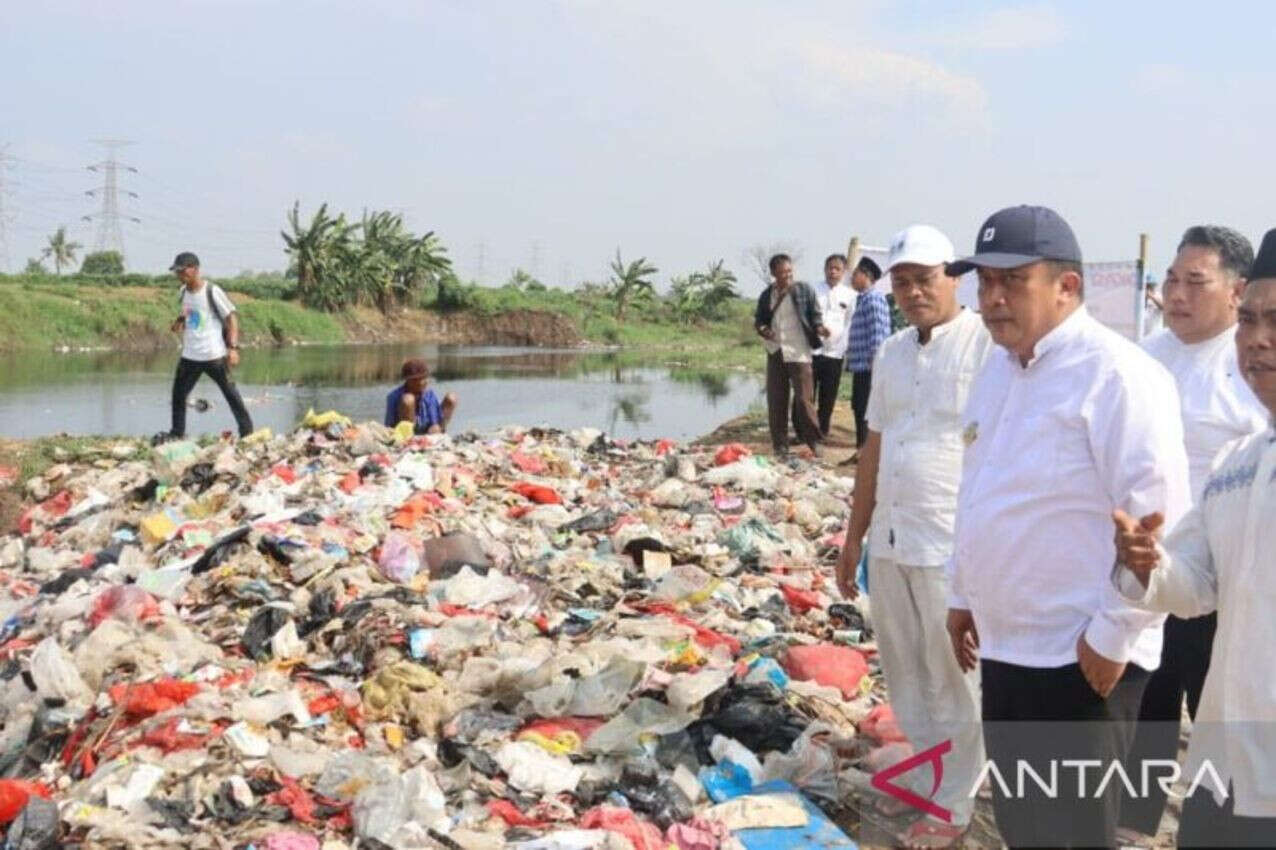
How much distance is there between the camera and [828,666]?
451 centimetres

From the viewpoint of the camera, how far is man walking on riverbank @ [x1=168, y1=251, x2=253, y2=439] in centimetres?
947

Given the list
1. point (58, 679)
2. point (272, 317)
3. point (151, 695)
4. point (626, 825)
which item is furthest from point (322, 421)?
point (272, 317)

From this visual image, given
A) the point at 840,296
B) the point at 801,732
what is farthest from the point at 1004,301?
the point at 840,296

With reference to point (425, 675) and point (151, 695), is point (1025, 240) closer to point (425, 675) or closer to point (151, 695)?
point (425, 675)

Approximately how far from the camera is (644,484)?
8344mm

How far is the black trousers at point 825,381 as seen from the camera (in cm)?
989

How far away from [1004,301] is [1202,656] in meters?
1.20

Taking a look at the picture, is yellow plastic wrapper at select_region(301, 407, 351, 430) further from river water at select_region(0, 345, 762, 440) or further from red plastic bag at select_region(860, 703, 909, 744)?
red plastic bag at select_region(860, 703, 909, 744)

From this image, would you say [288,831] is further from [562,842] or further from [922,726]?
[922,726]

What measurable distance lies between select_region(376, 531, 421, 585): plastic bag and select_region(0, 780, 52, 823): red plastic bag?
2.18 metres

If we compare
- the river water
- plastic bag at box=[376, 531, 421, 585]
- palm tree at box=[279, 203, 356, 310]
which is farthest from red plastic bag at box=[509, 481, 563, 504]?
palm tree at box=[279, 203, 356, 310]

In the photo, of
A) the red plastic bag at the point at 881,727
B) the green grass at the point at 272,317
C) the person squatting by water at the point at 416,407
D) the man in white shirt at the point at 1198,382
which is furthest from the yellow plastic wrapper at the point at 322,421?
the green grass at the point at 272,317

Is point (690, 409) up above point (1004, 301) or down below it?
below

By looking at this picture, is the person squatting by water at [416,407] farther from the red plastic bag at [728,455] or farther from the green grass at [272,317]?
the green grass at [272,317]
